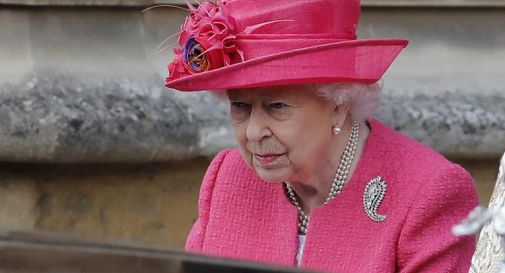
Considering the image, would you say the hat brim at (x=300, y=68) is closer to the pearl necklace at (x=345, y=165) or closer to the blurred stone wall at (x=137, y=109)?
the pearl necklace at (x=345, y=165)

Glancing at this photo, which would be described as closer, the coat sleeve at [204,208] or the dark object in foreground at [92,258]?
the dark object in foreground at [92,258]

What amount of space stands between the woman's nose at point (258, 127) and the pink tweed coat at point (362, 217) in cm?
24

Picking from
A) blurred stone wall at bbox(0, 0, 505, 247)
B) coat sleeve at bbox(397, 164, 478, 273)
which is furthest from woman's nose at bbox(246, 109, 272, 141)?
blurred stone wall at bbox(0, 0, 505, 247)

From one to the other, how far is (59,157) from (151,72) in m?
0.45

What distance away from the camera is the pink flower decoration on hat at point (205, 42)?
2596 mm

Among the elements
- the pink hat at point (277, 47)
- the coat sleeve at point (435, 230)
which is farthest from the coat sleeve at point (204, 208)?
the coat sleeve at point (435, 230)

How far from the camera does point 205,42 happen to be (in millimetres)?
2611

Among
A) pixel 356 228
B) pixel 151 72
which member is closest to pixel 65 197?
pixel 151 72

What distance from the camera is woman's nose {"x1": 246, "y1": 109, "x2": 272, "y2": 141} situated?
265 cm

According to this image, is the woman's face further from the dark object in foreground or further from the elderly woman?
the dark object in foreground

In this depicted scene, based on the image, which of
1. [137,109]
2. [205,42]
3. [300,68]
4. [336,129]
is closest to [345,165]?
[336,129]

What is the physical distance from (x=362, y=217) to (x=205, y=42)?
518 millimetres

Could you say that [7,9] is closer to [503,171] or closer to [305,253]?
[305,253]

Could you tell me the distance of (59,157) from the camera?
155 inches
